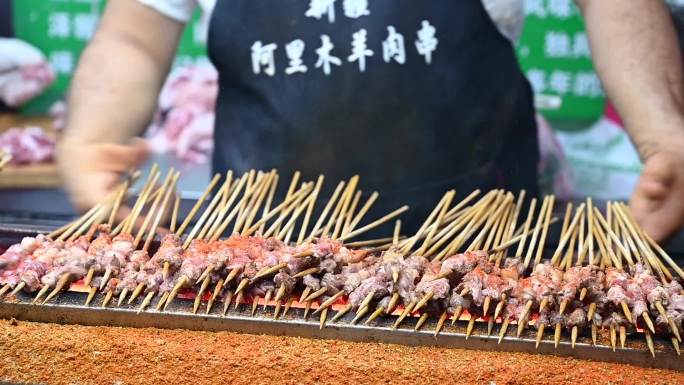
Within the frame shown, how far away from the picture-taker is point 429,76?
3.34 metres

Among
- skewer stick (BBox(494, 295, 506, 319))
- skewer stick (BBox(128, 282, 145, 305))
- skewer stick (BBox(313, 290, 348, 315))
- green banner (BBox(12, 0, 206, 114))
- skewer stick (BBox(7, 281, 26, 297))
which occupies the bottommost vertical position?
skewer stick (BBox(7, 281, 26, 297))

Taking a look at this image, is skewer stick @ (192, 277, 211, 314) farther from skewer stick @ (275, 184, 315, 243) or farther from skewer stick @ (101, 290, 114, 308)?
skewer stick @ (275, 184, 315, 243)

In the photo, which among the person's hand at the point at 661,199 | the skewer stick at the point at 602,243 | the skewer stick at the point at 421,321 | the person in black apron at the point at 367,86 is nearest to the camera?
the skewer stick at the point at 421,321

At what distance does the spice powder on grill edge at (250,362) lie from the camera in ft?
6.48

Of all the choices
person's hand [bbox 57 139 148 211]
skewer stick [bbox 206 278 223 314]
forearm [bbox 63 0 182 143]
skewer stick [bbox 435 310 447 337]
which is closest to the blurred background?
forearm [bbox 63 0 182 143]

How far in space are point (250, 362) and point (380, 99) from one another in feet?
5.25

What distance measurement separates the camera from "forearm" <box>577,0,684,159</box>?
117 inches

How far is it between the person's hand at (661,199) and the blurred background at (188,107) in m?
1.52

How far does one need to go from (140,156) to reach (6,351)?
100 cm

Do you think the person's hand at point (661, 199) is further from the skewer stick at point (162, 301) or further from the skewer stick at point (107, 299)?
the skewer stick at point (107, 299)

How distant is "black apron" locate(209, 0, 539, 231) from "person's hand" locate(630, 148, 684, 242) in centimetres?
89

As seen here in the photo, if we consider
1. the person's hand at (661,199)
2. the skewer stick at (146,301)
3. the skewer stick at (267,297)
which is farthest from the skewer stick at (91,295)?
the person's hand at (661,199)

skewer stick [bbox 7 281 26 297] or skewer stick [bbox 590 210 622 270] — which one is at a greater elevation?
skewer stick [bbox 590 210 622 270]

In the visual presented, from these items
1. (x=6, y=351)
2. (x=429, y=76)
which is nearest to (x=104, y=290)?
(x=6, y=351)
